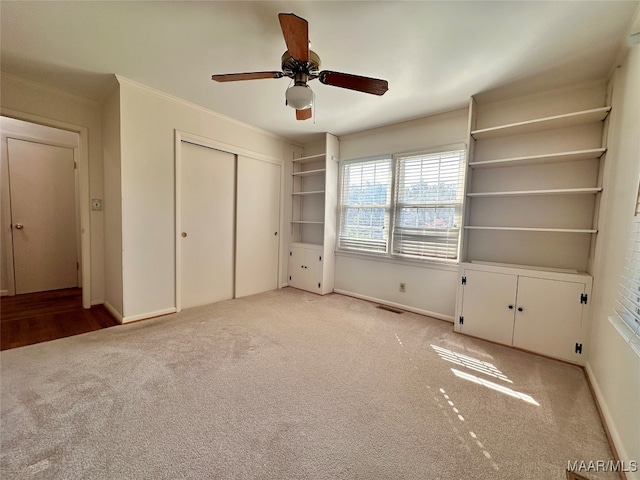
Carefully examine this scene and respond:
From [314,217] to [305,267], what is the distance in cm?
90

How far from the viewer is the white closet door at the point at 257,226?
385 centimetres

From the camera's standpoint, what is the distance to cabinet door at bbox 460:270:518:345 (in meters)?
2.53

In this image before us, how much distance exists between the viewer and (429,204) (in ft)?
10.9

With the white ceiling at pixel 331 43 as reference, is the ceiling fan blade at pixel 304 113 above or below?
below

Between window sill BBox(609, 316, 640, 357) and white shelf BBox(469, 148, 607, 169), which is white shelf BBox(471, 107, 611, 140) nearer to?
white shelf BBox(469, 148, 607, 169)

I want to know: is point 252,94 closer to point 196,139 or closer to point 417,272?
point 196,139

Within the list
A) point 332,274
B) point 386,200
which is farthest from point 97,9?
point 332,274

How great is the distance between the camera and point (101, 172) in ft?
10.7

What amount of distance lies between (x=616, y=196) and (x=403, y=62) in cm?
193

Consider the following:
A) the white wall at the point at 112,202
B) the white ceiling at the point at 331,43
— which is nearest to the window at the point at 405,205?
the white ceiling at the point at 331,43

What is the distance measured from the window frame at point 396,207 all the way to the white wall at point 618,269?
109 cm

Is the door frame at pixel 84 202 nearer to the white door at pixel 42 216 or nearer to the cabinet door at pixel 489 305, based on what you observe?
the white door at pixel 42 216

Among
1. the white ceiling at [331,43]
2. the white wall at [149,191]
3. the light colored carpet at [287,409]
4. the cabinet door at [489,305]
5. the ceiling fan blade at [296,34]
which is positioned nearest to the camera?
the light colored carpet at [287,409]

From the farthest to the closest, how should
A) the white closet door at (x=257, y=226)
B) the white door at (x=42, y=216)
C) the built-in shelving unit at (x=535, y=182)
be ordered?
the white closet door at (x=257, y=226), the white door at (x=42, y=216), the built-in shelving unit at (x=535, y=182)
